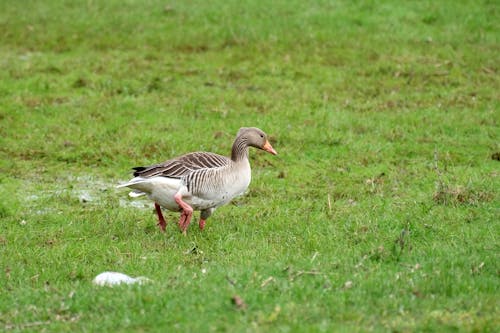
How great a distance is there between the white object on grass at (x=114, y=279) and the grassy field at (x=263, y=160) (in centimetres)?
15

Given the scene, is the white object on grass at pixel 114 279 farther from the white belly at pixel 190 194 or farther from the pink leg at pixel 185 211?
the white belly at pixel 190 194

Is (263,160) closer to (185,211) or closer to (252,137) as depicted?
(252,137)

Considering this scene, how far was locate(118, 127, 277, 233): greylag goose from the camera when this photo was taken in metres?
9.95

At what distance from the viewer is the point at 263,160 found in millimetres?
13688

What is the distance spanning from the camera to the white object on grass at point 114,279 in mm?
7730

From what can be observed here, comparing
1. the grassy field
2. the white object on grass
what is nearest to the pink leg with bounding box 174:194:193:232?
the grassy field

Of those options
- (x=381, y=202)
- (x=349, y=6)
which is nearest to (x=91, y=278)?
(x=381, y=202)

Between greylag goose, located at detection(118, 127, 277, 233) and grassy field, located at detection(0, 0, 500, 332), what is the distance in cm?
33

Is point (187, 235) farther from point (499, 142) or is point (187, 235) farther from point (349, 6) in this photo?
point (349, 6)

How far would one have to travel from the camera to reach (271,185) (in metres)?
12.3

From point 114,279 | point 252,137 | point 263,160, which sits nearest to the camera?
point 114,279

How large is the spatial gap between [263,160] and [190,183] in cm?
380

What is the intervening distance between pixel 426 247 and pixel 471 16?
13362 mm

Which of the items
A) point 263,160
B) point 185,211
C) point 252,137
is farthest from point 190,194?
point 263,160
